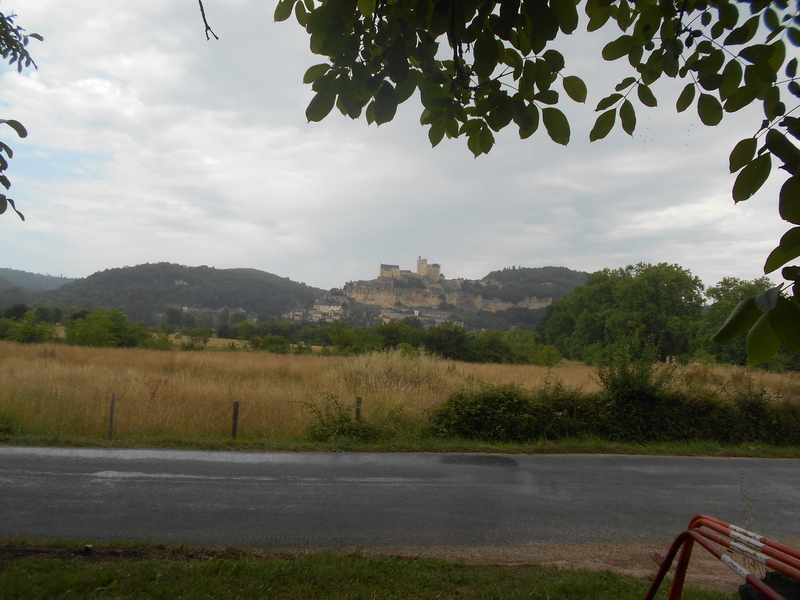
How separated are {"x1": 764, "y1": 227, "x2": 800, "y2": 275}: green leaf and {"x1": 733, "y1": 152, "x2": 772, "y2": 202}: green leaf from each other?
0.26m

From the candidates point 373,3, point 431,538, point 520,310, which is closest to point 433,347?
point 431,538

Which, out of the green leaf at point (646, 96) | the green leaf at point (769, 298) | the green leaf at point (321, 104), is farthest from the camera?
the green leaf at point (646, 96)

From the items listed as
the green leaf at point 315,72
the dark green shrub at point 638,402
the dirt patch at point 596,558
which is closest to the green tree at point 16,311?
the dark green shrub at point 638,402

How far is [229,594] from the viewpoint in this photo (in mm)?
3699

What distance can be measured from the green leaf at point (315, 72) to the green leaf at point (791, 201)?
1.73 metres

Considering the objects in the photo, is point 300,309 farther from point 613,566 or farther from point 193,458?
point 613,566

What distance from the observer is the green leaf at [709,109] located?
6.82 feet

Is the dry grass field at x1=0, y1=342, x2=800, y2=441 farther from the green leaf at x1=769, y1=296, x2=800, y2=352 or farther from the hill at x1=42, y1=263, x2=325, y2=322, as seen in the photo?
the hill at x1=42, y1=263, x2=325, y2=322

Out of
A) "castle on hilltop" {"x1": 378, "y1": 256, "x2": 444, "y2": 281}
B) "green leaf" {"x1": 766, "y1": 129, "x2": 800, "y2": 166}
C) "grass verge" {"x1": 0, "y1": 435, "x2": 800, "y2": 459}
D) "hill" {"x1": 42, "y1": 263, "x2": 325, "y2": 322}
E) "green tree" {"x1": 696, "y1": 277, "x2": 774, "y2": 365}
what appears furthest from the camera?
"castle on hilltop" {"x1": 378, "y1": 256, "x2": 444, "y2": 281}

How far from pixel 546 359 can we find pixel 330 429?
25.8 m

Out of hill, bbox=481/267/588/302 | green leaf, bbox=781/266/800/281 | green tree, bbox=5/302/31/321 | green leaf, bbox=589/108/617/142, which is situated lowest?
green tree, bbox=5/302/31/321

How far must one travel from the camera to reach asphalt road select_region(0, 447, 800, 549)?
5.45 metres

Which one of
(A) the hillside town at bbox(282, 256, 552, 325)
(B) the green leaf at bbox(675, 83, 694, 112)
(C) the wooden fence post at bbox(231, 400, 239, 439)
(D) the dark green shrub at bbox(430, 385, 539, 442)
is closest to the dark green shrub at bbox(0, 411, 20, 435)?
(C) the wooden fence post at bbox(231, 400, 239, 439)

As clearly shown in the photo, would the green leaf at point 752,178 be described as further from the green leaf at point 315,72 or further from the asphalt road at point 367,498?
the asphalt road at point 367,498
